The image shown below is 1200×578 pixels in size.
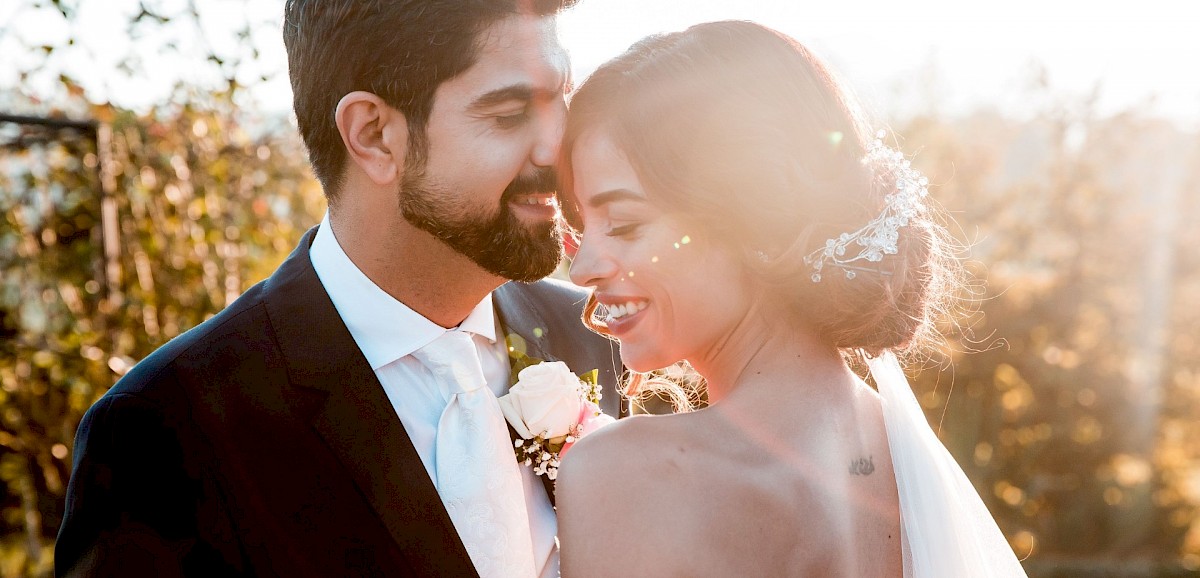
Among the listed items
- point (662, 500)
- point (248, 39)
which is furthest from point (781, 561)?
point (248, 39)

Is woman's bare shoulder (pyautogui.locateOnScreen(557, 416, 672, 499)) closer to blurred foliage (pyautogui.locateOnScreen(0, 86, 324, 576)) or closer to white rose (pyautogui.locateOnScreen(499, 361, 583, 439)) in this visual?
white rose (pyautogui.locateOnScreen(499, 361, 583, 439))

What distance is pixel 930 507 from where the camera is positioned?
2.34 m

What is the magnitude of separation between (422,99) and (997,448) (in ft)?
25.5

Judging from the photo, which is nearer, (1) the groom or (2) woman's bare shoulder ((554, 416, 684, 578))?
(2) woman's bare shoulder ((554, 416, 684, 578))

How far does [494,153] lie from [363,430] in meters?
0.83

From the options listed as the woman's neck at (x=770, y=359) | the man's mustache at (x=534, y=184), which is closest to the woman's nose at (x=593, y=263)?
the woman's neck at (x=770, y=359)

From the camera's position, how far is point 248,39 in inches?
173

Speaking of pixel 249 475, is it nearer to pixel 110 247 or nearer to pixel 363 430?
pixel 363 430

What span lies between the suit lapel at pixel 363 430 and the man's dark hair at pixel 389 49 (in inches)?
19.9

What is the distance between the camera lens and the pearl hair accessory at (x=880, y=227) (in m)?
2.18

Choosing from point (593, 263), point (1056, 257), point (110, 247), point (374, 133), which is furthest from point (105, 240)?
point (1056, 257)

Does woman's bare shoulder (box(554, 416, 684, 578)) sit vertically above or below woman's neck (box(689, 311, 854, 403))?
below

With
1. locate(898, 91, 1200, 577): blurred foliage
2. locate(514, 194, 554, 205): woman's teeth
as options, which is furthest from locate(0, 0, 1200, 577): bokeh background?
locate(514, 194, 554, 205): woman's teeth

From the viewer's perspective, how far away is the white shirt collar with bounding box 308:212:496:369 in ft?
8.80
